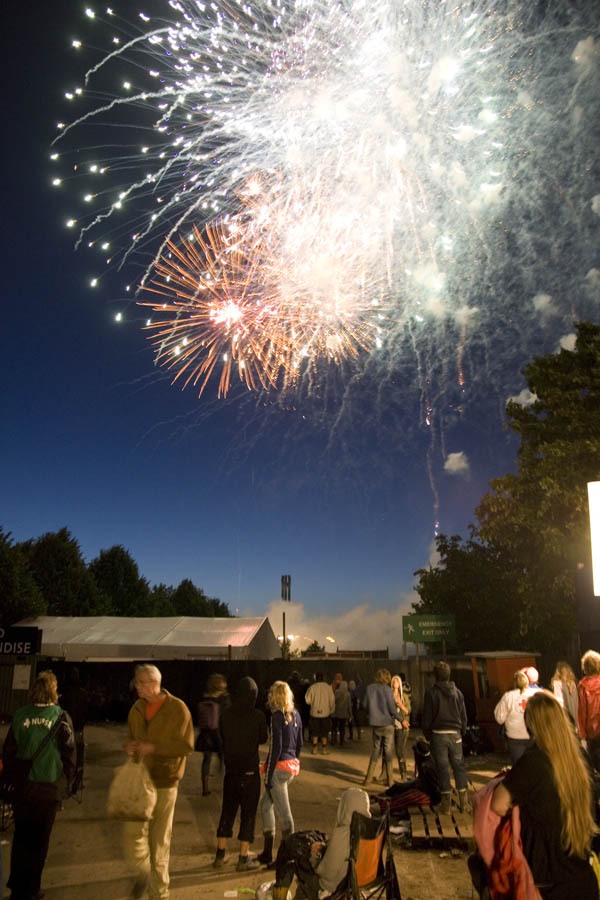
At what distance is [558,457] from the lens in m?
16.0

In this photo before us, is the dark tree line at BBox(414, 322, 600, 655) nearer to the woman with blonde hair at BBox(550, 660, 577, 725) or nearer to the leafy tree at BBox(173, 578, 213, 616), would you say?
the woman with blonde hair at BBox(550, 660, 577, 725)

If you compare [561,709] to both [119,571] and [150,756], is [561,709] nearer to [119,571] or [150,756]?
[150,756]

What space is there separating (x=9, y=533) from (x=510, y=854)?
37483 mm

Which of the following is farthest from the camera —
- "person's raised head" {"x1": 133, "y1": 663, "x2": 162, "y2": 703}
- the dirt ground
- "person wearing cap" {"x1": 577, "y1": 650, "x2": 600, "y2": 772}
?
"person wearing cap" {"x1": 577, "y1": 650, "x2": 600, "y2": 772}

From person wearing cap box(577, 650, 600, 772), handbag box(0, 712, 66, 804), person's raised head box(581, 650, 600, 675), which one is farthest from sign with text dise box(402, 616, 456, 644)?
handbag box(0, 712, 66, 804)

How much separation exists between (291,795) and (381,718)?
1.64m

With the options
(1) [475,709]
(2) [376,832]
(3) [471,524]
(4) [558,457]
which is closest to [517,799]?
(2) [376,832]

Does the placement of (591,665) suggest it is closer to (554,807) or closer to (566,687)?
(566,687)

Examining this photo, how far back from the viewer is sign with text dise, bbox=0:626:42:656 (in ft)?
39.7

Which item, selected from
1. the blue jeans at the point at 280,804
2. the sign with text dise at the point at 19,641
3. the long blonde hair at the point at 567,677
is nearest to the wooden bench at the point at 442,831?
the blue jeans at the point at 280,804

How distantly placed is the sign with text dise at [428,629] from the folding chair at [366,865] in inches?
685

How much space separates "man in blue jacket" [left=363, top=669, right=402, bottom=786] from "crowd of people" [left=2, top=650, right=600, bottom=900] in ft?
4.41

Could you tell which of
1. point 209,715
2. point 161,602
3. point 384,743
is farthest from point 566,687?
point 161,602

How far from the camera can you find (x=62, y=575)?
151 feet
